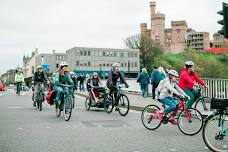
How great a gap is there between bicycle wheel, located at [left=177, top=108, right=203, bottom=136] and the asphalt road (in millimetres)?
152

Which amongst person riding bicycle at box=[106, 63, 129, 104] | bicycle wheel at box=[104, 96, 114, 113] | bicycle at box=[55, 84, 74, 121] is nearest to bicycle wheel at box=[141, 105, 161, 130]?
bicycle at box=[55, 84, 74, 121]

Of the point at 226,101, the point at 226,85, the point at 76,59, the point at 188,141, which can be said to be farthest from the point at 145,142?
the point at 76,59

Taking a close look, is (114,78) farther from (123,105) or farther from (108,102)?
(123,105)

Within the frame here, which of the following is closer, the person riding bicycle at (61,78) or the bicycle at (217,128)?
the bicycle at (217,128)

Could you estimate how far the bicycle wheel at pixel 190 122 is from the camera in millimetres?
9180

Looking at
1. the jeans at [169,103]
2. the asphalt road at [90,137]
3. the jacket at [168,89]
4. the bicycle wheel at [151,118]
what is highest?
the jacket at [168,89]

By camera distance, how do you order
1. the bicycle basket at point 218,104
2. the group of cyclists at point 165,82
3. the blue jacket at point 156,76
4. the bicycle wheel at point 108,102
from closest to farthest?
1. the bicycle basket at point 218,104
2. the group of cyclists at point 165,82
3. the bicycle wheel at point 108,102
4. the blue jacket at point 156,76

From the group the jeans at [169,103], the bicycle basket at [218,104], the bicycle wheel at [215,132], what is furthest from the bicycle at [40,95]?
the bicycle basket at [218,104]

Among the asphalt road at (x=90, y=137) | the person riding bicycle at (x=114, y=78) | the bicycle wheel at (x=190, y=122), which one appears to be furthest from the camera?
the person riding bicycle at (x=114, y=78)

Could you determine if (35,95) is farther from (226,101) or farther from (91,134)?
(226,101)

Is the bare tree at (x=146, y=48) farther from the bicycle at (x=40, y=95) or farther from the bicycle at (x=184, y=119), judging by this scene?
the bicycle at (x=184, y=119)

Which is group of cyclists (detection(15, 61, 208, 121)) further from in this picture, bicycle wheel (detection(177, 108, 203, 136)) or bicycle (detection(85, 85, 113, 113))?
bicycle wheel (detection(177, 108, 203, 136))

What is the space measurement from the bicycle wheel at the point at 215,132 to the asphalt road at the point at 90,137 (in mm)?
245

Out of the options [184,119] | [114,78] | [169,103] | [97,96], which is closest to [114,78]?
[114,78]
